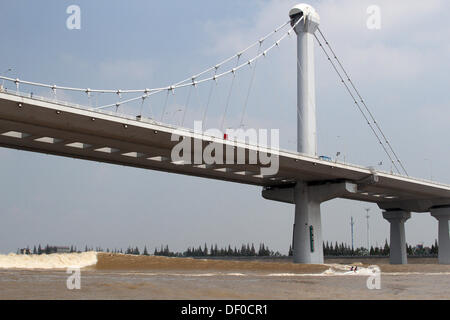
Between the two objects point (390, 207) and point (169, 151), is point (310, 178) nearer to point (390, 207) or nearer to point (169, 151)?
point (169, 151)

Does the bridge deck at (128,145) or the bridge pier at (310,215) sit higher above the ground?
the bridge deck at (128,145)

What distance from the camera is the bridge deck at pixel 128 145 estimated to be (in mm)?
46750

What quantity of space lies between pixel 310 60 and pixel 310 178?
52.6 feet

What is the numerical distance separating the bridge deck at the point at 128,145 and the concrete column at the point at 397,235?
18.0 metres

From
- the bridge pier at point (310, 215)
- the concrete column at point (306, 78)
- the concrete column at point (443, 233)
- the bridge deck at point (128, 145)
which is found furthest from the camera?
the concrete column at point (443, 233)

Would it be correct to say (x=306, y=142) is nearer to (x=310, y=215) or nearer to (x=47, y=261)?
(x=310, y=215)

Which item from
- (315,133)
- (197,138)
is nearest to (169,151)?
(197,138)

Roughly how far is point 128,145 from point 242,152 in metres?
12.1

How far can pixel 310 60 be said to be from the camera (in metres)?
82.9

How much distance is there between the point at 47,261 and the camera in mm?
53750
